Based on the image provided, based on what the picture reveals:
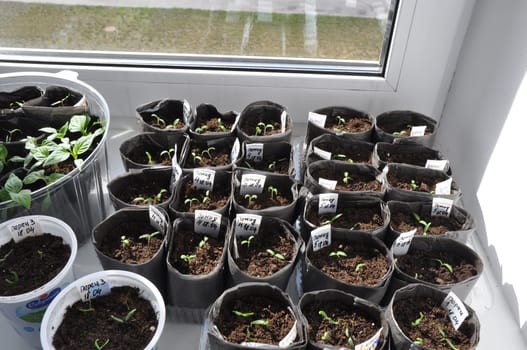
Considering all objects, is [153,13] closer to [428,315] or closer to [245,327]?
[245,327]

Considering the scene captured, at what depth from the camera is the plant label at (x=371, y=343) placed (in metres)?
0.93

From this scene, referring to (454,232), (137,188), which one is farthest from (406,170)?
(137,188)

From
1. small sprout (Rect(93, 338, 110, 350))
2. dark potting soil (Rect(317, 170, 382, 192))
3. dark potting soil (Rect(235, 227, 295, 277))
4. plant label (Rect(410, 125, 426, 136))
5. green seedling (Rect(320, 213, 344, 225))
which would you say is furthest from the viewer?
plant label (Rect(410, 125, 426, 136))

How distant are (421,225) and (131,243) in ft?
2.65

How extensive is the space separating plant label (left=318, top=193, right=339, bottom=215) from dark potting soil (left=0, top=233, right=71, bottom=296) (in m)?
0.68

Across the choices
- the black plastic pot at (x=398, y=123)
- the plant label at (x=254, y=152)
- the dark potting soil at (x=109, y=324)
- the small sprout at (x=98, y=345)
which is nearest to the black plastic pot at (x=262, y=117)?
the plant label at (x=254, y=152)

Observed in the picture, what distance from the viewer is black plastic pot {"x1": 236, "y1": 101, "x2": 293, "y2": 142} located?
4.97ft

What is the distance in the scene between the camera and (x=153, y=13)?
5.19ft

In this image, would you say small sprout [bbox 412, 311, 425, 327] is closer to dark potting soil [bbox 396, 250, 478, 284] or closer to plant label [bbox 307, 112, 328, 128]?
dark potting soil [bbox 396, 250, 478, 284]

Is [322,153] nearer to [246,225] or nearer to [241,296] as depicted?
[246,225]

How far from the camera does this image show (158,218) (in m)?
1.18

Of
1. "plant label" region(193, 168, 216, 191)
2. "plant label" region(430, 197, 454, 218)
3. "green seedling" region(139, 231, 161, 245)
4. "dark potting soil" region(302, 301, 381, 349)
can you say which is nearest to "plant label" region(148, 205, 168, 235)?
"green seedling" region(139, 231, 161, 245)

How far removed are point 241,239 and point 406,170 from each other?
1.88ft

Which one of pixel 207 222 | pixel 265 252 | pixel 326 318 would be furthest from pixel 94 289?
pixel 326 318
